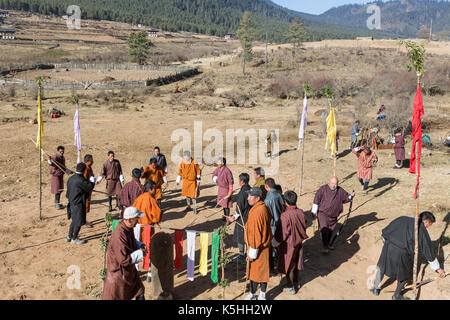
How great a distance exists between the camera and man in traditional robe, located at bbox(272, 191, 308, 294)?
613 centimetres

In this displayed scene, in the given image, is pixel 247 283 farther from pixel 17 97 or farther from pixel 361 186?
pixel 17 97

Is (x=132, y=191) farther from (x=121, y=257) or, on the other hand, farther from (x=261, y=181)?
(x=121, y=257)

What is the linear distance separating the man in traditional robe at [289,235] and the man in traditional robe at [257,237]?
0.35m

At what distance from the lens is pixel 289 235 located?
616 centimetres

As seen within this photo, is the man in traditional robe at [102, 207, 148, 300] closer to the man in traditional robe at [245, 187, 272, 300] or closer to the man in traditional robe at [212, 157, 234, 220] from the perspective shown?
the man in traditional robe at [245, 187, 272, 300]

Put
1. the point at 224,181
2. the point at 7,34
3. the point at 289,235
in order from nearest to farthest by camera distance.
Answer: the point at 289,235 → the point at 224,181 → the point at 7,34

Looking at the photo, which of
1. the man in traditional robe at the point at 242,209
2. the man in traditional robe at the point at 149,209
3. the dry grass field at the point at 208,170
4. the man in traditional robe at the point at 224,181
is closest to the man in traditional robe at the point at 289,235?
the dry grass field at the point at 208,170

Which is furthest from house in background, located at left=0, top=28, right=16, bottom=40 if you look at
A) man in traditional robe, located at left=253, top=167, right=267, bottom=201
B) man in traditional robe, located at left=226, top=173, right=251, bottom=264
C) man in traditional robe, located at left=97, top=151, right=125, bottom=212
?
man in traditional robe, located at left=226, top=173, right=251, bottom=264

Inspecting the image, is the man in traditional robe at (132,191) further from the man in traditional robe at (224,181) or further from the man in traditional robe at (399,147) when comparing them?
the man in traditional robe at (399,147)

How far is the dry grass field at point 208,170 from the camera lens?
6852 mm

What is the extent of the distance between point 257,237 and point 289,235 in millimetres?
758

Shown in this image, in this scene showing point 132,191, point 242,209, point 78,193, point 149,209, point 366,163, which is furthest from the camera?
point 366,163

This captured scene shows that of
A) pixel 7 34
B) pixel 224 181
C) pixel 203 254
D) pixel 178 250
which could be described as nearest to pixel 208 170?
pixel 224 181

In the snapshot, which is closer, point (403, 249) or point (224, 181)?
point (403, 249)
